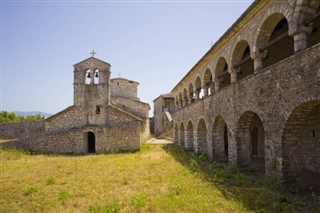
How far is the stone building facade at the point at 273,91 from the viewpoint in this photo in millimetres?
6406

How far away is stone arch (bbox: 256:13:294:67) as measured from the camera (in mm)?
7988

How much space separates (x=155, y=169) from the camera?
10914 mm

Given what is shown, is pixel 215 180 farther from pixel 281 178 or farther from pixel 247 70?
pixel 247 70

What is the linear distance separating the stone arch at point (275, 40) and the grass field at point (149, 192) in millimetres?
4777

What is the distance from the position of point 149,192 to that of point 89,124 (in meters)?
12.9

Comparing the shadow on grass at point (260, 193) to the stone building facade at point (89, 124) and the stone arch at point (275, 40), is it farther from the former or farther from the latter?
the stone building facade at point (89, 124)

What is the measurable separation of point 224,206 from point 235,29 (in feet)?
25.0

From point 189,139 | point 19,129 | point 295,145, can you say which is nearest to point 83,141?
point 189,139

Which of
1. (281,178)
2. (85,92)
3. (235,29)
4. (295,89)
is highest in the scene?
(235,29)

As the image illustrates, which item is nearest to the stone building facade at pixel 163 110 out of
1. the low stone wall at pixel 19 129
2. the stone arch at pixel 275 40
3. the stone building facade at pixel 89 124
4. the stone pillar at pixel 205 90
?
the stone building facade at pixel 89 124

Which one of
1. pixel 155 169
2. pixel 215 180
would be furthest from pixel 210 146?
pixel 215 180

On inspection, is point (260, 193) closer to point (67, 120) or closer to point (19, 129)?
point (67, 120)

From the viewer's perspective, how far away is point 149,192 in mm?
7430

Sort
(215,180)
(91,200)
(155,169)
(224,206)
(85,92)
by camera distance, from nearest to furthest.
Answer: (224,206) → (91,200) → (215,180) → (155,169) → (85,92)
